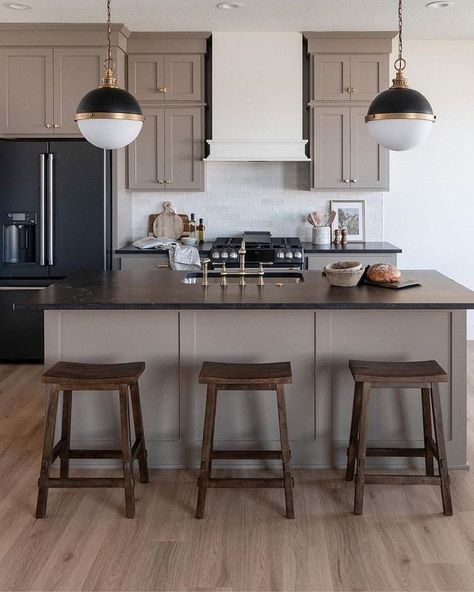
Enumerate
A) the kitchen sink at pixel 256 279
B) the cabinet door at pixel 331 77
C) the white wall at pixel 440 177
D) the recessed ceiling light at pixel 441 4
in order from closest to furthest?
the kitchen sink at pixel 256 279 < the recessed ceiling light at pixel 441 4 < the cabinet door at pixel 331 77 < the white wall at pixel 440 177

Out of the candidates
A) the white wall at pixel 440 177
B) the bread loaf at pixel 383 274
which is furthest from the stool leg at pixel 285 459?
the white wall at pixel 440 177

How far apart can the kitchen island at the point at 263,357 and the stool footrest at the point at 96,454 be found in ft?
0.63

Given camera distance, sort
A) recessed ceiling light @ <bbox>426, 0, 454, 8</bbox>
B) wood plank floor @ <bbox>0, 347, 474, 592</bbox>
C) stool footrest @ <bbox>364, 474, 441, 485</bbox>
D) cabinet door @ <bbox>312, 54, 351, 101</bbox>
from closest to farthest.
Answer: wood plank floor @ <bbox>0, 347, 474, 592</bbox> → stool footrest @ <bbox>364, 474, 441, 485</bbox> → recessed ceiling light @ <bbox>426, 0, 454, 8</bbox> → cabinet door @ <bbox>312, 54, 351, 101</bbox>

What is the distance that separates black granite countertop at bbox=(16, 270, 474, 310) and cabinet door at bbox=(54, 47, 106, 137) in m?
2.06

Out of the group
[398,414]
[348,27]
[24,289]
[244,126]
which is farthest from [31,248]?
[398,414]

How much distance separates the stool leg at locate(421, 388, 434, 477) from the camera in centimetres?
367

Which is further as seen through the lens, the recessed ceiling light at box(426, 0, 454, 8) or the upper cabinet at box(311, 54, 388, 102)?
the upper cabinet at box(311, 54, 388, 102)

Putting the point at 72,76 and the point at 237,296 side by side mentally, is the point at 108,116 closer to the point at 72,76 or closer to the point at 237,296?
the point at 237,296

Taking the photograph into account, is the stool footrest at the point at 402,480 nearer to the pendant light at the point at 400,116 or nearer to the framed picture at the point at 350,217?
the pendant light at the point at 400,116

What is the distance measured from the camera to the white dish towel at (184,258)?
6.02m

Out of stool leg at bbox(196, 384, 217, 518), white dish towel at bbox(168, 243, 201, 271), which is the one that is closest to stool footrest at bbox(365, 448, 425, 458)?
stool leg at bbox(196, 384, 217, 518)

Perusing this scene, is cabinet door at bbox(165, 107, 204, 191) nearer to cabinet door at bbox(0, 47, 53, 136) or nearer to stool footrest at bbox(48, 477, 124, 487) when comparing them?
cabinet door at bbox(0, 47, 53, 136)

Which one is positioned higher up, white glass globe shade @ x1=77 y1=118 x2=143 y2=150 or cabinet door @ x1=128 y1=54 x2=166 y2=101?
cabinet door @ x1=128 y1=54 x2=166 y2=101

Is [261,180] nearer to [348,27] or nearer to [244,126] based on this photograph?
[244,126]
